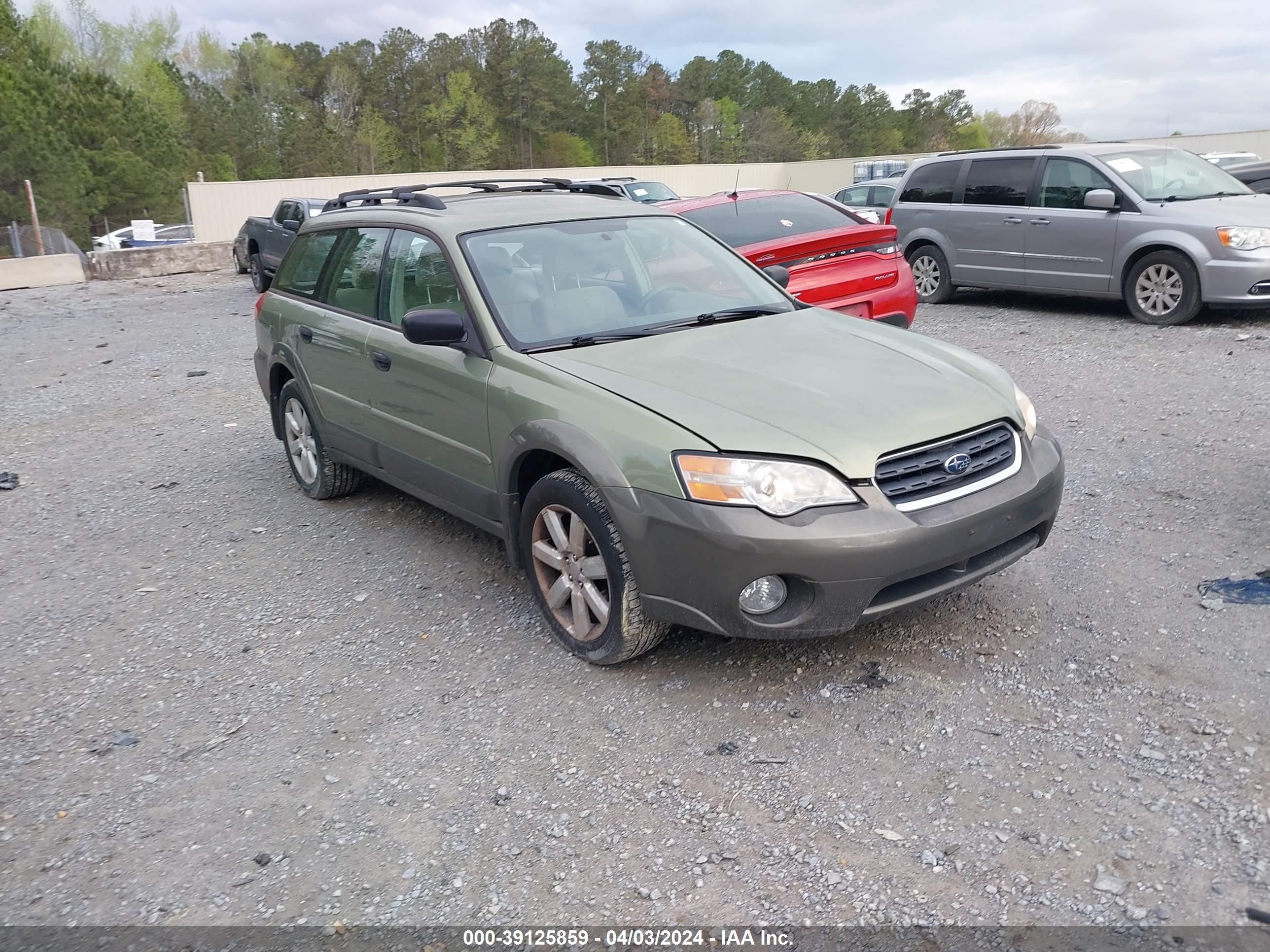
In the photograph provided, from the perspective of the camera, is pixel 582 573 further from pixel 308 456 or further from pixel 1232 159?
pixel 1232 159

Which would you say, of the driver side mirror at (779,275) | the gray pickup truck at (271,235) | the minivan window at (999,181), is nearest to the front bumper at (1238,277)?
the minivan window at (999,181)

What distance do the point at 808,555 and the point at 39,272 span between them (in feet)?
71.6

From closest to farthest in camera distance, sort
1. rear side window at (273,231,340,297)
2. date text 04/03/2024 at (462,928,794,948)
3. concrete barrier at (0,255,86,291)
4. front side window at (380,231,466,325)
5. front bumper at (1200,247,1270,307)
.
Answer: date text 04/03/2024 at (462,928,794,948), front side window at (380,231,466,325), rear side window at (273,231,340,297), front bumper at (1200,247,1270,307), concrete barrier at (0,255,86,291)

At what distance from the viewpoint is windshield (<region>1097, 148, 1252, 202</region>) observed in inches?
399

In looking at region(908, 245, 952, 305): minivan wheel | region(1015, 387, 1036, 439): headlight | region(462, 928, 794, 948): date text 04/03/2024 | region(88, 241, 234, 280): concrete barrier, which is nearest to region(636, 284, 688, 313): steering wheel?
region(1015, 387, 1036, 439): headlight

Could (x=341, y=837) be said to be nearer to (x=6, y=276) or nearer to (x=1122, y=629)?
(x=1122, y=629)

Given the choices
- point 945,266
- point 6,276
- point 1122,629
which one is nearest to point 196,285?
point 6,276

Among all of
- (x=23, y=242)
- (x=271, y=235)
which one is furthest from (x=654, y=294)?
(x=23, y=242)

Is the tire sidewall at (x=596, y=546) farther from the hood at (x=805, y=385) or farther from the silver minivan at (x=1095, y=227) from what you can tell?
the silver minivan at (x=1095, y=227)

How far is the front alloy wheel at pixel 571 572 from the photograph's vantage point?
3.92 metres

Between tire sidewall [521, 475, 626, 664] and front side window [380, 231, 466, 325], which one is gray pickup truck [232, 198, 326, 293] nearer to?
front side window [380, 231, 466, 325]

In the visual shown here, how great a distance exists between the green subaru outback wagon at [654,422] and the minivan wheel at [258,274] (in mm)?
13073

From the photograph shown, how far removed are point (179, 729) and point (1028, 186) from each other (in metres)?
9.93

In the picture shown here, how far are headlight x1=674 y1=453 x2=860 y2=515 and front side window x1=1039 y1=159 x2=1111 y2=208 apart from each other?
8.29m
